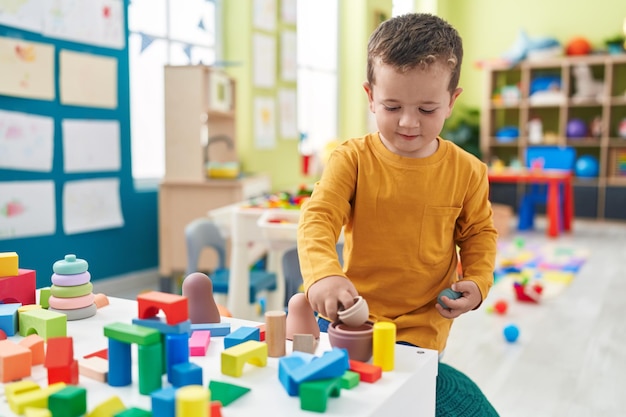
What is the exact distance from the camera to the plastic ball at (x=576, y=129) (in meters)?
7.37

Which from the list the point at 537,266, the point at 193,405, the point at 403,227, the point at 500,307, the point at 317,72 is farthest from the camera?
the point at 317,72

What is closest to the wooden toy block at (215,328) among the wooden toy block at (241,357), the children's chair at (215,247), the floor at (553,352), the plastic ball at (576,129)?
the wooden toy block at (241,357)

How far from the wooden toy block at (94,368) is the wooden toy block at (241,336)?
0.14m

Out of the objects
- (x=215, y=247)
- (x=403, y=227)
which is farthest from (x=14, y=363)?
(x=215, y=247)

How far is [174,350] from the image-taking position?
663mm

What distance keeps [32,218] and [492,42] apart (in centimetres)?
676

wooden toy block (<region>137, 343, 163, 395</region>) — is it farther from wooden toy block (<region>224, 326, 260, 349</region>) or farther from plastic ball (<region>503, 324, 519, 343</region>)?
plastic ball (<region>503, 324, 519, 343</region>)

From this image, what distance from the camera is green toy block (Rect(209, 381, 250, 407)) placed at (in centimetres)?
62

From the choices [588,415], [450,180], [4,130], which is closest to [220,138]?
[4,130]

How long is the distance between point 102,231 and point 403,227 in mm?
3014

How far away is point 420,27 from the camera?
988mm

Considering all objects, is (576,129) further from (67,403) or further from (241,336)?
(67,403)

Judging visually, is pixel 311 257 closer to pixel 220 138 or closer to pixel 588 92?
pixel 220 138

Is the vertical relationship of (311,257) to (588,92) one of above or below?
below
